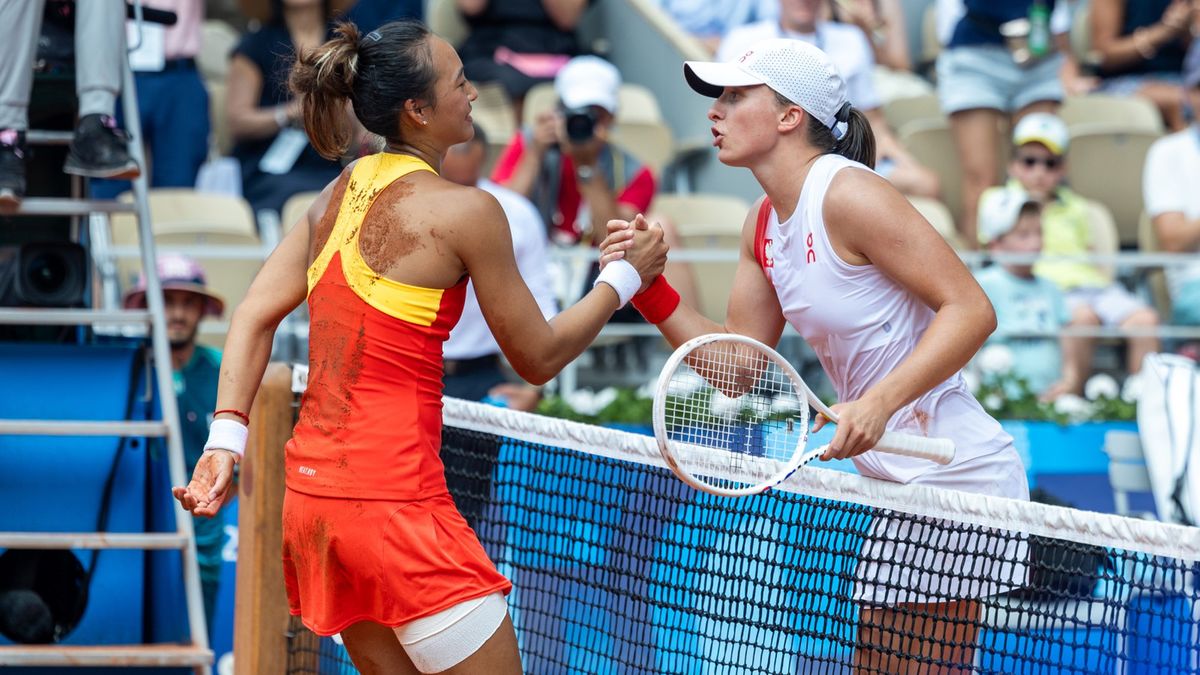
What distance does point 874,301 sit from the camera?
3213mm

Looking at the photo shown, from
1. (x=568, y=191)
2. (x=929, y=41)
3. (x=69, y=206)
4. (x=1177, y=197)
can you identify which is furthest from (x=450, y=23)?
(x=69, y=206)

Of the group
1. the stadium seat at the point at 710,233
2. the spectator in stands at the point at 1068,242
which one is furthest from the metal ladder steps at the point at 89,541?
the spectator in stands at the point at 1068,242

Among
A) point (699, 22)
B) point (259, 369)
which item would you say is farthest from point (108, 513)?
point (699, 22)

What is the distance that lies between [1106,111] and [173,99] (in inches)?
213

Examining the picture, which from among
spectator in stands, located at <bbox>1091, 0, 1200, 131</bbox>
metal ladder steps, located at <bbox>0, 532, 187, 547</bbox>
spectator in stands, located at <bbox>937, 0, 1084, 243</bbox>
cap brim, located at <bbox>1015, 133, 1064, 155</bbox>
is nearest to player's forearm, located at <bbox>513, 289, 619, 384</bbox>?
metal ladder steps, located at <bbox>0, 532, 187, 547</bbox>

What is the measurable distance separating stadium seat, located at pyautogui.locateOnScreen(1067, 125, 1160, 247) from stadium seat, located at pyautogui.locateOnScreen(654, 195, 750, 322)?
1979 mm

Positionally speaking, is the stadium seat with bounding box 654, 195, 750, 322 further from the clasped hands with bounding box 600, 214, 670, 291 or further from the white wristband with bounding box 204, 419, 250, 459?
the white wristband with bounding box 204, 419, 250, 459

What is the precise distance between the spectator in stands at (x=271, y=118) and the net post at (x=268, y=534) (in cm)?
422

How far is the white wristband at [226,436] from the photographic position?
3131 millimetres

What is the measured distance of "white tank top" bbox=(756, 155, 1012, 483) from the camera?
321 centimetres

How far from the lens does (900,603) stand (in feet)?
10.4

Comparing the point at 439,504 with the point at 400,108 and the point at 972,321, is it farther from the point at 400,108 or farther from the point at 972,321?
the point at 972,321

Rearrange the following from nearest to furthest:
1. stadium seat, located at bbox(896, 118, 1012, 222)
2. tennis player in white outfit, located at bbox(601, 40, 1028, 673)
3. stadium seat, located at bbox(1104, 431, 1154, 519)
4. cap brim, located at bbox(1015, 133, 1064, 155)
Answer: tennis player in white outfit, located at bbox(601, 40, 1028, 673), stadium seat, located at bbox(1104, 431, 1154, 519), cap brim, located at bbox(1015, 133, 1064, 155), stadium seat, located at bbox(896, 118, 1012, 222)

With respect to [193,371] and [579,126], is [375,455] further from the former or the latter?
[579,126]
